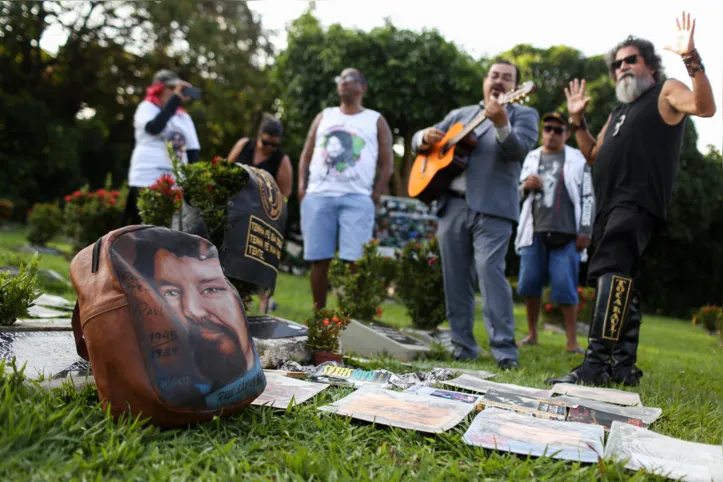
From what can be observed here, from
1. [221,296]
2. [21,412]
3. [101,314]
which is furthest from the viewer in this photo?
[221,296]

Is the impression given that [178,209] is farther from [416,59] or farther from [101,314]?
[416,59]

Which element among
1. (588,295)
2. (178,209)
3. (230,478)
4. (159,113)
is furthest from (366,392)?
(588,295)

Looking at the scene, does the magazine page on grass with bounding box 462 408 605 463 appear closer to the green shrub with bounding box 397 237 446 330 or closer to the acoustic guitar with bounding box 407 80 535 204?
the acoustic guitar with bounding box 407 80 535 204

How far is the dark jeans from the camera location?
388 centimetres

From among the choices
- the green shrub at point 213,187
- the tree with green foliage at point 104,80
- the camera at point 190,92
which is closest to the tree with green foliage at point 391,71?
the tree with green foliage at point 104,80

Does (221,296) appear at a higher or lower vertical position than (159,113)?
lower

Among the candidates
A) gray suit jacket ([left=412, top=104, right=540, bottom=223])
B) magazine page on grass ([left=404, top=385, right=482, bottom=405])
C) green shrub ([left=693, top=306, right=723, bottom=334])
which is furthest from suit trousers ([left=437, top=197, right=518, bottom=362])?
green shrub ([left=693, top=306, right=723, bottom=334])

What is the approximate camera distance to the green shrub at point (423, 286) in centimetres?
616

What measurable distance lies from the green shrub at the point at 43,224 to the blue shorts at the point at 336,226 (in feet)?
25.2

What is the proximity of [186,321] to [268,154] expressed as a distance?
3907 millimetres

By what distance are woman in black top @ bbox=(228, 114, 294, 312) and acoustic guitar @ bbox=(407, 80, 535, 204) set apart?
140 cm

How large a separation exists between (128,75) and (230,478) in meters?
25.6

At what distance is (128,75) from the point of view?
80.6 ft

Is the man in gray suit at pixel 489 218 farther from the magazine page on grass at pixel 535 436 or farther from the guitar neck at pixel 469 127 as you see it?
the magazine page on grass at pixel 535 436
